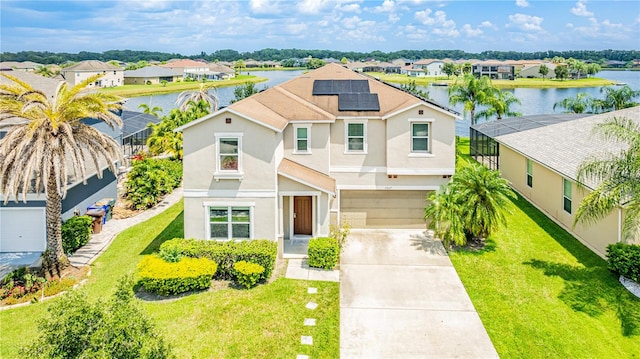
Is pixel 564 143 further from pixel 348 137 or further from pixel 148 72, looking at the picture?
pixel 148 72

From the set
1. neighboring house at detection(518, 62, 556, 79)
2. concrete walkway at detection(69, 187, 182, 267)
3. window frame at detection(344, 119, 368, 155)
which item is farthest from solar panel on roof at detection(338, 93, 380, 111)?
neighboring house at detection(518, 62, 556, 79)

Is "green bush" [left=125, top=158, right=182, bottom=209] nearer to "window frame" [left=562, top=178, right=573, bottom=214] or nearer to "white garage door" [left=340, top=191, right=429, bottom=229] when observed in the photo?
"white garage door" [left=340, top=191, right=429, bottom=229]

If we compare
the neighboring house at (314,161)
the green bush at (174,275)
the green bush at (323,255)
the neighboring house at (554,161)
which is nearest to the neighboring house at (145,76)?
the neighboring house at (554,161)

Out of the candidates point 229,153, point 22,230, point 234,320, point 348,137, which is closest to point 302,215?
point 348,137

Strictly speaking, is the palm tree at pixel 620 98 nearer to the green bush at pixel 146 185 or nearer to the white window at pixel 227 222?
the white window at pixel 227 222

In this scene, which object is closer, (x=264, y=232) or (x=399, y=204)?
(x=264, y=232)

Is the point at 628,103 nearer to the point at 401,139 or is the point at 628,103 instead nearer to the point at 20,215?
the point at 401,139

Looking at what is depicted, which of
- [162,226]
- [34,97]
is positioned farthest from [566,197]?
[34,97]
